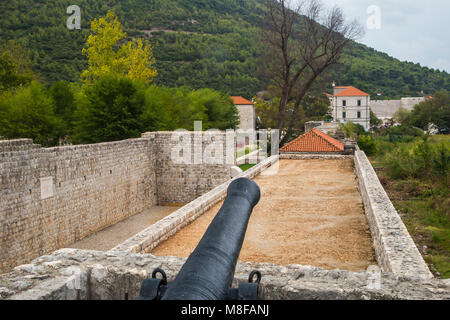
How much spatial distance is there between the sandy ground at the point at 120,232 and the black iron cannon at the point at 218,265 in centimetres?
1016

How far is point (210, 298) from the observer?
6.78 feet

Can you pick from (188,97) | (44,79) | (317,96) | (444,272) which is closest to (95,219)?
(444,272)

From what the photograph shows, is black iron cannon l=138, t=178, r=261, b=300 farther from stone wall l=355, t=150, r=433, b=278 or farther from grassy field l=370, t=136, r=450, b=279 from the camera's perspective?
grassy field l=370, t=136, r=450, b=279

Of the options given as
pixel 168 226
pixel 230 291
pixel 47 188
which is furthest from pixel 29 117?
pixel 230 291

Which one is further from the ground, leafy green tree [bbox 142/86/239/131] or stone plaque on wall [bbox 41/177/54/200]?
leafy green tree [bbox 142/86/239/131]

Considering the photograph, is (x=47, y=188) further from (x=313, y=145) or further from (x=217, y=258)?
(x=313, y=145)

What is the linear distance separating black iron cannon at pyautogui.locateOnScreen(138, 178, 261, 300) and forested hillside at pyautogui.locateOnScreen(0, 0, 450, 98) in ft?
102

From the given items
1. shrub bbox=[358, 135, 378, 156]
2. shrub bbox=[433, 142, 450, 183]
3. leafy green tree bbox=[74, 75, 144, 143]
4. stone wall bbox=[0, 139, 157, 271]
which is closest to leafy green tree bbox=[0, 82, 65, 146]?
leafy green tree bbox=[74, 75, 144, 143]

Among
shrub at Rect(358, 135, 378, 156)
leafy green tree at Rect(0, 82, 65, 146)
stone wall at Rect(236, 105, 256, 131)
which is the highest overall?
stone wall at Rect(236, 105, 256, 131)

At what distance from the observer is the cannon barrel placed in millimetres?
2076

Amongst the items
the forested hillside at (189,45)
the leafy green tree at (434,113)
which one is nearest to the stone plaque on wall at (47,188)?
the forested hillside at (189,45)

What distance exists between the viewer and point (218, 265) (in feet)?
7.41

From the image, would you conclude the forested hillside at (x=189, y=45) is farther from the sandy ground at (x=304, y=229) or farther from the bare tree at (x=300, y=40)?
the sandy ground at (x=304, y=229)

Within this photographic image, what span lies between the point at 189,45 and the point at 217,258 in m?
66.2
